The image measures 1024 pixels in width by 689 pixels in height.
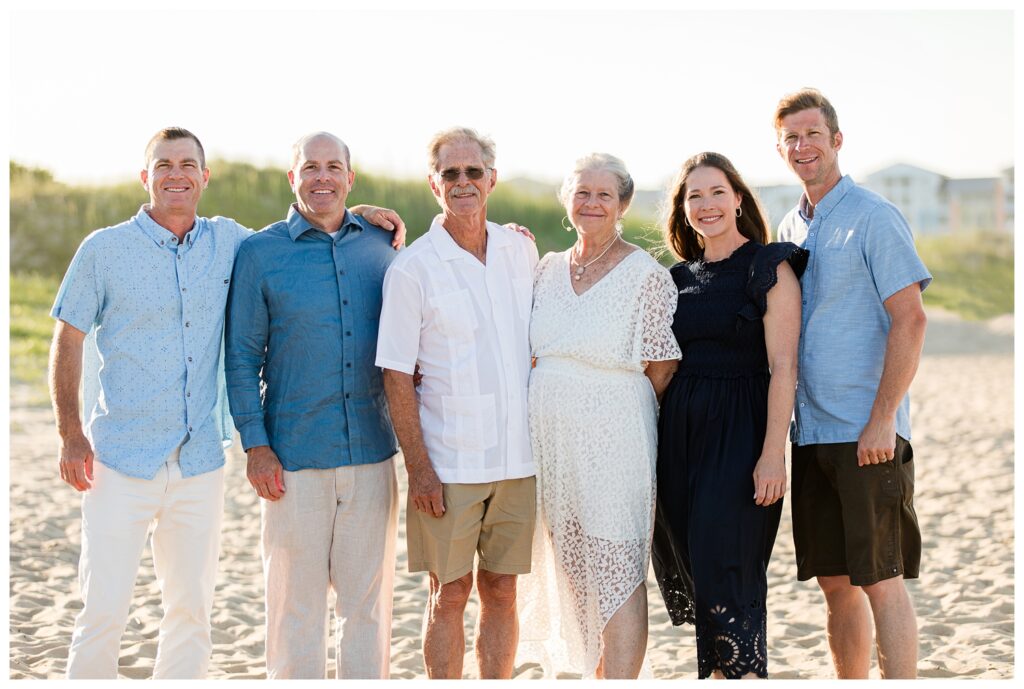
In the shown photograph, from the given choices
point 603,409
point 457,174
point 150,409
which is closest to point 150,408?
point 150,409

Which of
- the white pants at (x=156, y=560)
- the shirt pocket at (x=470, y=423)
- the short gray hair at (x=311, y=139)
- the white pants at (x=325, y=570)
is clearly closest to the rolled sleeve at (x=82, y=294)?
the white pants at (x=156, y=560)

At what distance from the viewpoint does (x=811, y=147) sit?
3.99 metres

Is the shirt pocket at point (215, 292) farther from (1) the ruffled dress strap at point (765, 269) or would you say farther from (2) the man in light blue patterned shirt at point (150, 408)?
(1) the ruffled dress strap at point (765, 269)

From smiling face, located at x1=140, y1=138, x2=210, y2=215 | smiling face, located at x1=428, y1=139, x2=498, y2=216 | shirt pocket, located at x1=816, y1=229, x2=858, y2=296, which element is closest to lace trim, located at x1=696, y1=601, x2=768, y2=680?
shirt pocket, located at x1=816, y1=229, x2=858, y2=296

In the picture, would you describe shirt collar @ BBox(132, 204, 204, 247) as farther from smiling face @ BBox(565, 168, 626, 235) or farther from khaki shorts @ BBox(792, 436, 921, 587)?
khaki shorts @ BBox(792, 436, 921, 587)

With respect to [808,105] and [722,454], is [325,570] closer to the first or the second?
[722,454]

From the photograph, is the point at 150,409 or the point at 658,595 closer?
the point at 150,409

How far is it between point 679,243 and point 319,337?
1555mm

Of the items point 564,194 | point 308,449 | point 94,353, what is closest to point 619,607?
point 308,449

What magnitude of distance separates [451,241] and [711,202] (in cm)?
105

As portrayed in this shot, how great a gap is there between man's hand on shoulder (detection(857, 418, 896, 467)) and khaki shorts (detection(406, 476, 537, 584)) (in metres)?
1.30

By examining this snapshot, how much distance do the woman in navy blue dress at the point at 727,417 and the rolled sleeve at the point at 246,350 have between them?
1618 mm

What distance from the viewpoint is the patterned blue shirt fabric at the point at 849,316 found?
382 centimetres

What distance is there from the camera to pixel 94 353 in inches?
157
